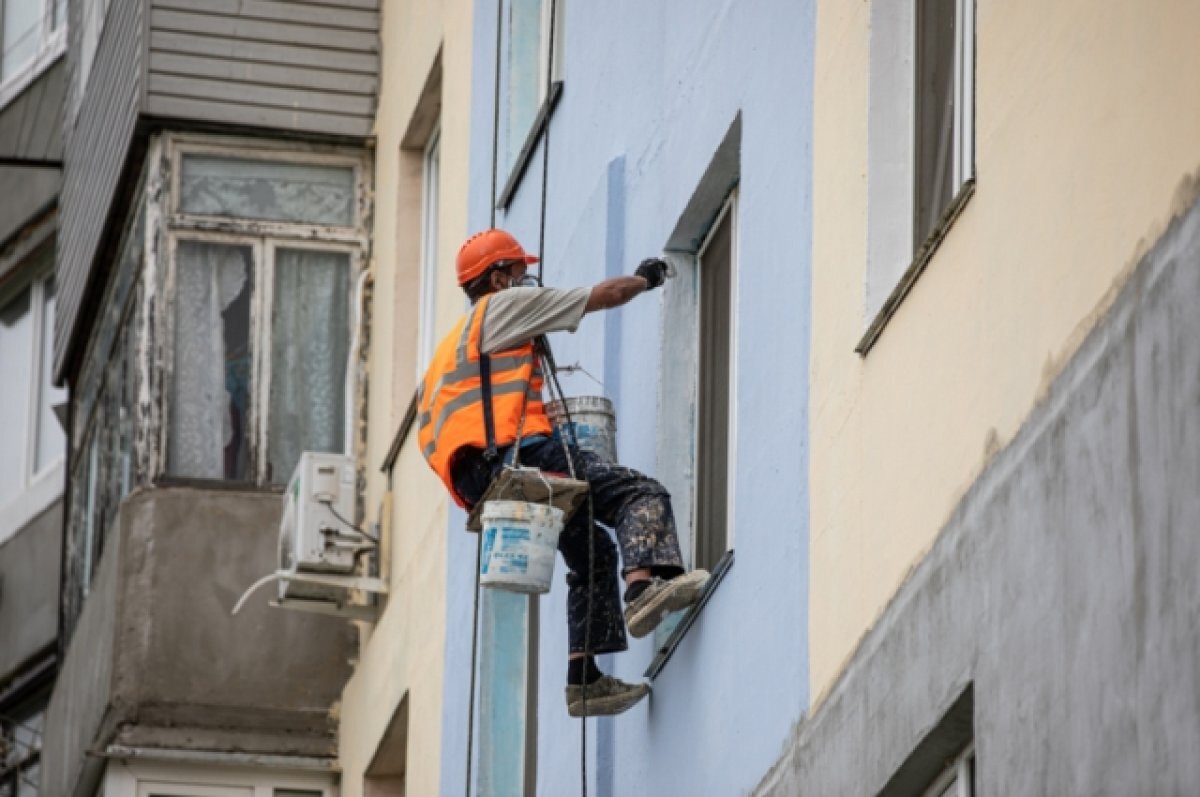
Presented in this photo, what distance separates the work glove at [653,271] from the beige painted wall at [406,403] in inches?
196

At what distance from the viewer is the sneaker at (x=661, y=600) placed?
987 centimetres

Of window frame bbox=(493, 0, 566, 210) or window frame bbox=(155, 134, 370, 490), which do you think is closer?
window frame bbox=(493, 0, 566, 210)

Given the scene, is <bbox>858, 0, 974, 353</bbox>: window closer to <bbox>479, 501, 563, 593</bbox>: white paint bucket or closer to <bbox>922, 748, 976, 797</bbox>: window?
<bbox>922, 748, 976, 797</bbox>: window

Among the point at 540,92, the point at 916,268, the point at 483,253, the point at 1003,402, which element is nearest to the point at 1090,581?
the point at 1003,402

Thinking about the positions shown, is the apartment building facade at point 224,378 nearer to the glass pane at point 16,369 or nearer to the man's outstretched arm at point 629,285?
the man's outstretched arm at point 629,285

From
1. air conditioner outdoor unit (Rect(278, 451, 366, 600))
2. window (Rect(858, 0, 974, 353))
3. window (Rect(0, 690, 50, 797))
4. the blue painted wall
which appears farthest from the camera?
window (Rect(0, 690, 50, 797))

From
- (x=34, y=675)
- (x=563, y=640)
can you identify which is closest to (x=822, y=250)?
(x=563, y=640)

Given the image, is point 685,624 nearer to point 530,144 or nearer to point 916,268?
point 916,268

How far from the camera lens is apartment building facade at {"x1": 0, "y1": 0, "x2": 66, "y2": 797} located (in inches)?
1008

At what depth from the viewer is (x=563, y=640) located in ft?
40.3

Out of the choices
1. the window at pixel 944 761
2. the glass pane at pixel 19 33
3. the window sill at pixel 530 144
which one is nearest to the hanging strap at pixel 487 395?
the window sill at pixel 530 144

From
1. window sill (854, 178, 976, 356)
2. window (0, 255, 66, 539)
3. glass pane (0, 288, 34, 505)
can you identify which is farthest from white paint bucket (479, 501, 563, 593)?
glass pane (0, 288, 34, 505)

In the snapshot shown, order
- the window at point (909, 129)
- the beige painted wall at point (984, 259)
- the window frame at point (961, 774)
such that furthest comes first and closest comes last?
the window at point (909, 129)
the window frame at point (961, 774)
the beige painted wall at point (984, 259)

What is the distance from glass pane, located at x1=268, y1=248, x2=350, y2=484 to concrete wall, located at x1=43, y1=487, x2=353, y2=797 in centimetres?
50
